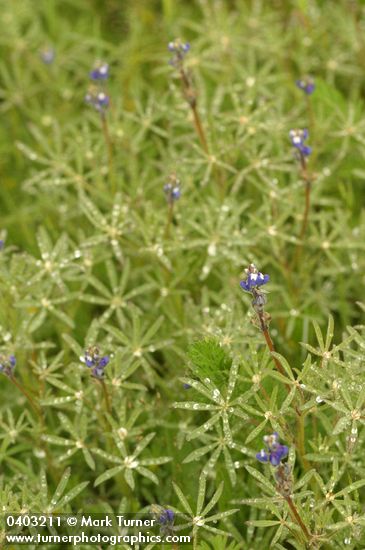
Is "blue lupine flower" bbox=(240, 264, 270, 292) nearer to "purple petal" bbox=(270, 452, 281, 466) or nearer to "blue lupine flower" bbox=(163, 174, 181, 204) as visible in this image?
"purple petal" bbox=(270, 452, 281, 466)

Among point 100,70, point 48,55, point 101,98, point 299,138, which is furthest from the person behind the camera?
point 48,55

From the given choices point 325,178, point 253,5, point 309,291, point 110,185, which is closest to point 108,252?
point 110,185

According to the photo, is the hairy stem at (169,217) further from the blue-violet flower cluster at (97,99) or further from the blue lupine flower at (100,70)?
the blue lupine flower at (100,70)

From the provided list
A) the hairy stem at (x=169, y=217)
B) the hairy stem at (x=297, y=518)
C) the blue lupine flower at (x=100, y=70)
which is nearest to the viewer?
the hairy stem at (x=297, y=518)

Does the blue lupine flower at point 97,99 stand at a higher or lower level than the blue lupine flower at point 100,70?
lower

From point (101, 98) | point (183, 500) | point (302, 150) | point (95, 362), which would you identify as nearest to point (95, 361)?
point (95, 362)

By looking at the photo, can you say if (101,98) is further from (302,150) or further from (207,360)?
(207,360)

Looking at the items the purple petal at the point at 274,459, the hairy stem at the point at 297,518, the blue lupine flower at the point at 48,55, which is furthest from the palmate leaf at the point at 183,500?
the blue lupine flower at the point at 48,55

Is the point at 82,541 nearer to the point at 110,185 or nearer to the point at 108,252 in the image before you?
the point at 108,252
